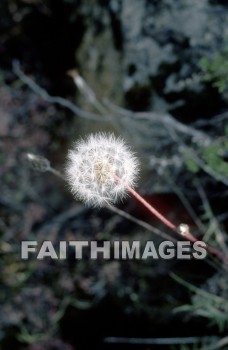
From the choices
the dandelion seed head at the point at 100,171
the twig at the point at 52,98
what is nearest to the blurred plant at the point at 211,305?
the dandelion seed head at the point at 100,171

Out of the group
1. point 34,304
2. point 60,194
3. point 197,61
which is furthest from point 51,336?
point 197,61

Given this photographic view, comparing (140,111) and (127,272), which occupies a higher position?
(140,111)

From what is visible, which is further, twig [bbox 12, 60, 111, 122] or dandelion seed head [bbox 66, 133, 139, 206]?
twig [bbox 12, 60, 111, 122]

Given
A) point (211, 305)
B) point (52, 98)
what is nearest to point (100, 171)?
point (211, 305)

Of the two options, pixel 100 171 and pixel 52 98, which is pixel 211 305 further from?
pixel 52 98

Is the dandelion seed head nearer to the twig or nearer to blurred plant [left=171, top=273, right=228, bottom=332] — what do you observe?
blurred plant [left=171, top=273, right=228, bottom=332]

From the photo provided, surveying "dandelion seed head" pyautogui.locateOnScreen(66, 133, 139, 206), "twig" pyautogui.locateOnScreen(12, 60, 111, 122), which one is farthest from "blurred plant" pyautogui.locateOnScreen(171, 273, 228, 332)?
"twig" pyautogui.locateOnScreen(12, 60, 111, 122)

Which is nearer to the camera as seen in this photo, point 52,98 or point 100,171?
point 100,171

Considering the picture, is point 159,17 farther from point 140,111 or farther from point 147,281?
point 147,281

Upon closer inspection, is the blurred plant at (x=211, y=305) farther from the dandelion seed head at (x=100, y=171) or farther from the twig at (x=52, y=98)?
the twig at (x=52, y=98)
